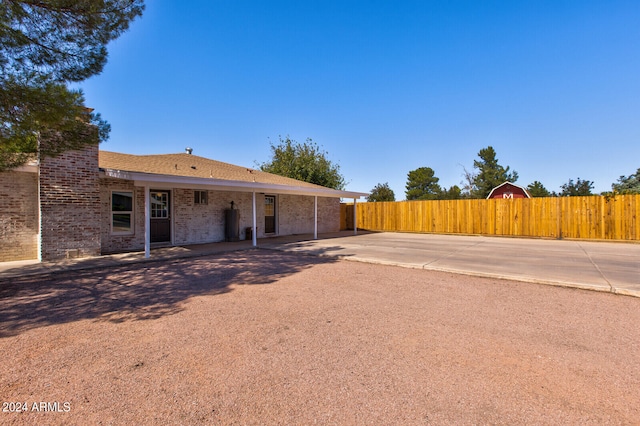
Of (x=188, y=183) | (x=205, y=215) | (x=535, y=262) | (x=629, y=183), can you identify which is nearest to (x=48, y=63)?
(x=188, y=183)

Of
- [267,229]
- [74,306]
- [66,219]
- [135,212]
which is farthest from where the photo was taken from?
[267,229]

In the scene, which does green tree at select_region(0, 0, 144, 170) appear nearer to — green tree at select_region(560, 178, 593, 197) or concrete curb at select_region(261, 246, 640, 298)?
concrete curb at select_region(261, 246, 640, 298)

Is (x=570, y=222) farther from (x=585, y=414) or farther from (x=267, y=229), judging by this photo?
(x=585, y=414)

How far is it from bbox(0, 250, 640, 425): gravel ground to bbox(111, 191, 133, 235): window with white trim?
14.9 feet

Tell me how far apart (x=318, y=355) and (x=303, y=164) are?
90.7 feet

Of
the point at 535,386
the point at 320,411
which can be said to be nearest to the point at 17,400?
the point at 320,411

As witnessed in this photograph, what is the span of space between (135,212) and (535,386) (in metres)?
11.5

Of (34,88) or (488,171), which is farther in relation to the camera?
(488,171)

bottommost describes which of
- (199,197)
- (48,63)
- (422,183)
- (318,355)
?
(318,355)

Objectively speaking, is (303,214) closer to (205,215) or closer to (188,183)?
(205,215)

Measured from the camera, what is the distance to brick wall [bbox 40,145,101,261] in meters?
8.36

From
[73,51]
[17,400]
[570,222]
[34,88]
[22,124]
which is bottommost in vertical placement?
[17,400]

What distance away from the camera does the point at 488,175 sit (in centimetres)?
4134

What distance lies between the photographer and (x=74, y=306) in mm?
5000
